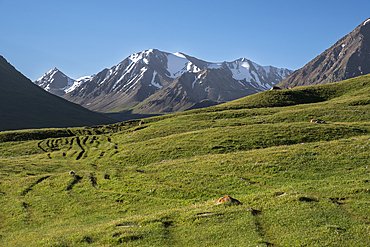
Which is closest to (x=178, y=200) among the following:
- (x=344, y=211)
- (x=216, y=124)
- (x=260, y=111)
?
(x=344, y=211)

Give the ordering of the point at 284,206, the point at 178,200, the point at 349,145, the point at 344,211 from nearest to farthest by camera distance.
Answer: the point at 344,211 → the point at 284,206 → the point at 178,200 → the point at 349,145

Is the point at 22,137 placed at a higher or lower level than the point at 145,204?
higher

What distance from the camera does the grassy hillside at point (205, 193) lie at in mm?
14898

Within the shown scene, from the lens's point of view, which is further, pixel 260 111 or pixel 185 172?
pixel 260 111

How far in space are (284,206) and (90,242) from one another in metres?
13.9

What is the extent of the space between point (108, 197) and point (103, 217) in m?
5.03

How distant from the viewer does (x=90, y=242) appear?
49.8ft

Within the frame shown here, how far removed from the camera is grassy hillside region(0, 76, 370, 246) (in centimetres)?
1490

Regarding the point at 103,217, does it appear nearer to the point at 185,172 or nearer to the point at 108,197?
the point at 108,197

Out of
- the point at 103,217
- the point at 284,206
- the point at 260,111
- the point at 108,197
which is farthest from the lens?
the point at 260,111

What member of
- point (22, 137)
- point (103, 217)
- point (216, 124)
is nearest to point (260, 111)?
point (216, 124)

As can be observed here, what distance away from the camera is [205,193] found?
24.9 meters

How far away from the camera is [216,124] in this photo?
66688 millimetres

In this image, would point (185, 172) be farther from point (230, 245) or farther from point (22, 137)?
point (22, 137)
